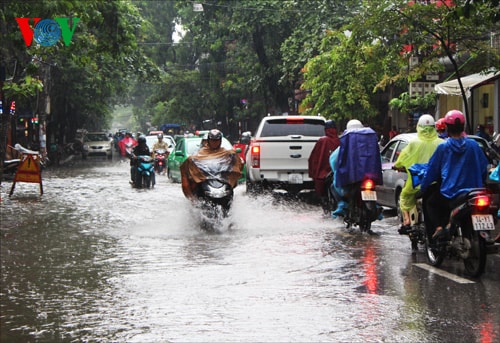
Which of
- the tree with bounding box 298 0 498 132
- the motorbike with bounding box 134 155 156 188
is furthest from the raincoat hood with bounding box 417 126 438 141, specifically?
the motorbike with bounding box 134 155 156 188

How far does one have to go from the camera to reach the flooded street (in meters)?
6.63

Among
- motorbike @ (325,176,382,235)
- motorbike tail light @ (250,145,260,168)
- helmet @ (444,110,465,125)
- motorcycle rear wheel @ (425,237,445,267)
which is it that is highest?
helmet @ (444,110,465,125)

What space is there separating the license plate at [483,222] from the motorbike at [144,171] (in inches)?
662

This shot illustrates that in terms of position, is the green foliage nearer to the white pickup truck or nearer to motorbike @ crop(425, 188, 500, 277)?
the white pickup truck

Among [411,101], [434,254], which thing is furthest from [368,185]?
[411,101]

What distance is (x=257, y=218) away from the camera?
50.1 ft

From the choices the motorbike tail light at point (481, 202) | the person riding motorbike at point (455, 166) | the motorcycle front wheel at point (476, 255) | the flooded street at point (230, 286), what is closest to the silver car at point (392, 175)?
the flooded street at point (230, 286)

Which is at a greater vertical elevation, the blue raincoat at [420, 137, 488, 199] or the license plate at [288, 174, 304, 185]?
the blue raincoat at [420, 137, 488, 199]

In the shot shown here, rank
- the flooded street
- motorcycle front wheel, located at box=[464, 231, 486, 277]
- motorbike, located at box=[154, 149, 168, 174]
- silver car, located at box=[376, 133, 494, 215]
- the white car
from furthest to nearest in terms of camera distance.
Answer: the white car < motorbike, located at box=[154, 149, 168, 174] < silver car, located at box=[376, 133, 494, 215] < motorcycle front wheel, located at box=[464, 231, 486, 277] < the flooded street

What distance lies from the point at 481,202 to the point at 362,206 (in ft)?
14.3

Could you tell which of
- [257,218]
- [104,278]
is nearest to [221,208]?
[257,218]

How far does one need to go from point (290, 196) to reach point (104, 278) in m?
11.8

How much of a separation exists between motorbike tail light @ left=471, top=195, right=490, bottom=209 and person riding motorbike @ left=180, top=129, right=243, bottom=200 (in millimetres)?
5676

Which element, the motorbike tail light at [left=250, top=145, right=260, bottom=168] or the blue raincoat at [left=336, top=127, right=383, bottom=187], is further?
the motorbike tail light at [left=250, top=145, right=260, bottom=168]
